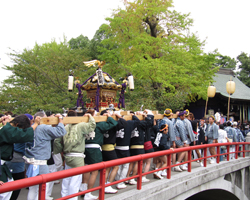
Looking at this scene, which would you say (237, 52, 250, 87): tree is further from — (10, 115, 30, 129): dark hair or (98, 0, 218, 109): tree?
→ (10, 115, 30, 129): dark hair

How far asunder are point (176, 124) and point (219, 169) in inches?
87.5

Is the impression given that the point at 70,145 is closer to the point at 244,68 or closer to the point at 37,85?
the point at 37,85

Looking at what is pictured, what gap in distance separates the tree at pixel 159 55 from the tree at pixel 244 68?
16.6 meters

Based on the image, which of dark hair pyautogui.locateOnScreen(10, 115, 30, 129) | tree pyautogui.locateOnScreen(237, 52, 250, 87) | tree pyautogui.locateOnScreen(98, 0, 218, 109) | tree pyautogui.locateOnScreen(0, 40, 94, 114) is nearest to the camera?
dark hair pyautogui.locateOnScreen(10, 115, 30, 129)

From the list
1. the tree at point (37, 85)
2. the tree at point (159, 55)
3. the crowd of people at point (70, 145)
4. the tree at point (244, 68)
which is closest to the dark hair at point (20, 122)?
the crowd of people at point (70, 145)

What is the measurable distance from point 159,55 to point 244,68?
20.7 meters

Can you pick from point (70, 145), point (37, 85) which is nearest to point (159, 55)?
point (37, 85)

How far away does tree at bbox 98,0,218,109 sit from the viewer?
13820 millimetres

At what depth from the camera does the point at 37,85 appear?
44.5 ft

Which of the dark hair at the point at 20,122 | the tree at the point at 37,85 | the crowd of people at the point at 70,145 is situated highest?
the tree at the point at 37,85

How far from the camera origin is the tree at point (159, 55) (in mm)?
13820

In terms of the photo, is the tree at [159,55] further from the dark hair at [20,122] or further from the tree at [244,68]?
the tree at [244,68]

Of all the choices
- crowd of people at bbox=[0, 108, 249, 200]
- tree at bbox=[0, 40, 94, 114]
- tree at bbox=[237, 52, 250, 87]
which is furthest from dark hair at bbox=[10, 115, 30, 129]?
tree at bbox=[237, 52, 250, 87]

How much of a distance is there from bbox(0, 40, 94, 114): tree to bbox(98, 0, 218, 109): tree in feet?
12.7
